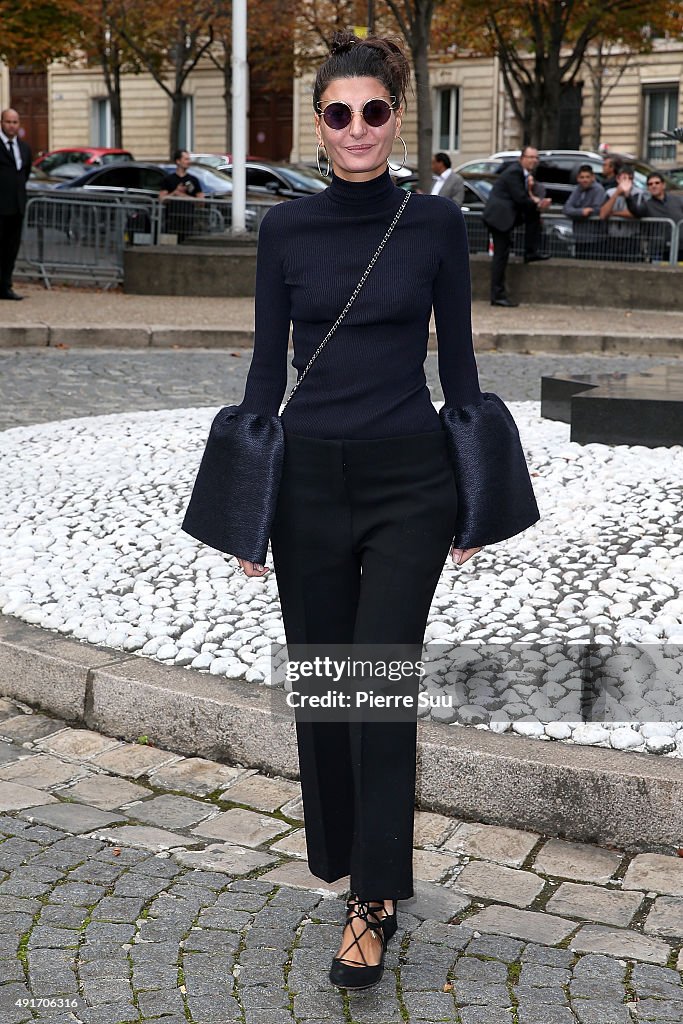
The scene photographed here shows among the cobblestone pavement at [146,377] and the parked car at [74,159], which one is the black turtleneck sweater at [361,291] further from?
the parked car at [74,159]

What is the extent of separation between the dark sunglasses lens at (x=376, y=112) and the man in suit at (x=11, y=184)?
43.8ft

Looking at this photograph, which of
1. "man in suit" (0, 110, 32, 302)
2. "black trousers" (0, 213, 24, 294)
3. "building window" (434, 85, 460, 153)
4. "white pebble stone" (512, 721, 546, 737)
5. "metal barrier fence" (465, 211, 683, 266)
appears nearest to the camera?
"white pebble stone" (512, 721, 546, 737)

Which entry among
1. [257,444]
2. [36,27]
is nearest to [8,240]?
[257,444]

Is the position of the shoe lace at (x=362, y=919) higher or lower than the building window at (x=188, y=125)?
lower

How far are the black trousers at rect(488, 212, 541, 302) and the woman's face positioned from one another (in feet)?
43.9

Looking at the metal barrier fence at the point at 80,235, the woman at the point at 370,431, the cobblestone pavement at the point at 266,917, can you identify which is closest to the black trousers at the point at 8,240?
the metal barrier fence at the point at 80,235

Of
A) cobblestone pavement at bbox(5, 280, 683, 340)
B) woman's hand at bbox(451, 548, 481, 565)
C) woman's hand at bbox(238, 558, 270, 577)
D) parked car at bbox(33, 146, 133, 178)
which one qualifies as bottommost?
cobblestone pavement at bbox(5, 280, 683, 340)

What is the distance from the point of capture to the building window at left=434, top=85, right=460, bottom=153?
47531mm

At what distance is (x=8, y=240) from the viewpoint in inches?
627

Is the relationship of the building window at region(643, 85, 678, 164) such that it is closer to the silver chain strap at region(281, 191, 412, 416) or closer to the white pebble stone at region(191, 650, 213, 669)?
the white pebble stone at region(191, 650, 213, 669)

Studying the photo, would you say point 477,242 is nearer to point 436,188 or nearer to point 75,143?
point 436,188

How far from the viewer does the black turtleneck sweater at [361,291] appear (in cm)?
306

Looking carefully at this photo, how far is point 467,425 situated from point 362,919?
1.09 m
